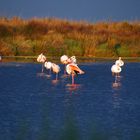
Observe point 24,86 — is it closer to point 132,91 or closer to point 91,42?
point 132,91

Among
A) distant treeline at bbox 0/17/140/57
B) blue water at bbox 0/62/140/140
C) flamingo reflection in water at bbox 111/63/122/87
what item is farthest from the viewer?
distant treeline at bbox 0/17/140/57

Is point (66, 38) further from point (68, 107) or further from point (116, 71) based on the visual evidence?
point (68, 107)

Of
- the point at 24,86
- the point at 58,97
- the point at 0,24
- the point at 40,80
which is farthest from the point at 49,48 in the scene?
the point at 58,97

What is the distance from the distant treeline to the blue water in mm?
9047

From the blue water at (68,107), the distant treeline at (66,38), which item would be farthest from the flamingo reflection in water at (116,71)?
the distant treeline at (66,38)

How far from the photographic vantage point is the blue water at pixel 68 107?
9.87 meters

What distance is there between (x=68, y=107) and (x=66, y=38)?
720 inches

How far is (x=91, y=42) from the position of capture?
97.3 ft

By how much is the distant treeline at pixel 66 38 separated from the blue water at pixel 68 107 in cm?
905

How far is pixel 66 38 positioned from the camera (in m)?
30.7

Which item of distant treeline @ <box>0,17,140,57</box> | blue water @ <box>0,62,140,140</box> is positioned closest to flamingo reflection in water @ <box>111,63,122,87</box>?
blue water @ <box>0,62,140,140</box>

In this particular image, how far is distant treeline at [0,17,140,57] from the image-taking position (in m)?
29.2

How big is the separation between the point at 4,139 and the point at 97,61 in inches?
681

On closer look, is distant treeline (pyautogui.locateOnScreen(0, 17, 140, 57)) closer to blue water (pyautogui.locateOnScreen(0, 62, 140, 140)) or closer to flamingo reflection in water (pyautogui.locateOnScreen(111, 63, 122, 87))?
flamingo reflection in water (pyautogui.locateOnScreen(111, 63, 122, 87))
